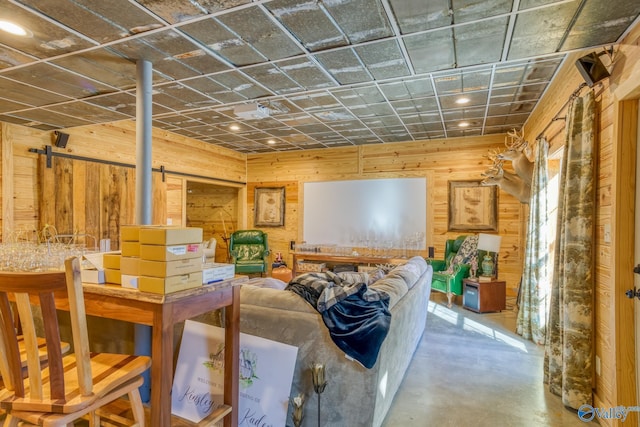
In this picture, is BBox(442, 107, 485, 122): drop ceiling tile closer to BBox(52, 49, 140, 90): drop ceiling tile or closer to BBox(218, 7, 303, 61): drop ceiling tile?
BBox(218, 7, 303, 61): drop ceiling tile

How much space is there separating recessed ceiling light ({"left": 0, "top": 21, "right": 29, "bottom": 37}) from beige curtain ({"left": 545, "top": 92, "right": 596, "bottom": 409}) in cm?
396

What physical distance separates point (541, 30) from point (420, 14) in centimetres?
90

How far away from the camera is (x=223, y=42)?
261cm

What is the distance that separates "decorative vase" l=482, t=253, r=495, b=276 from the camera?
5.01 m

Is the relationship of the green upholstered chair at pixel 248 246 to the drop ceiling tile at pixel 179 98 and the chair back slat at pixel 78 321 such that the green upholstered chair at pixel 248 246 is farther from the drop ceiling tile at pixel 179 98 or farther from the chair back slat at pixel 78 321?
the chair back slat at pixel 78 321

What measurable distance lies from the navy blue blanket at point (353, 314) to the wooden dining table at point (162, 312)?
0.53 m

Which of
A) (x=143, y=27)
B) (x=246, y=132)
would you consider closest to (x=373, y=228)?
(x=246, y=132)

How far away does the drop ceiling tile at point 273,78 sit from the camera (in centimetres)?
311

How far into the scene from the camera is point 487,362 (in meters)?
3.26

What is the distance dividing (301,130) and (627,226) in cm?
437

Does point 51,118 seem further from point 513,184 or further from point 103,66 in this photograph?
point 513,184

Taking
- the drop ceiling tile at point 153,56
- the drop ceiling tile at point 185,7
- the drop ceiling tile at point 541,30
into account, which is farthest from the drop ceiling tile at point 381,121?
the drop ceiling tile at point 185,7

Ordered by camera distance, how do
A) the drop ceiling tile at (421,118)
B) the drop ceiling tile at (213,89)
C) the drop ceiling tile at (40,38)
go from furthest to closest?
the drop ceiling tile at (421,118) < the drop ceiling tile at (213,89) < the drop ceiling tile at (40,38)

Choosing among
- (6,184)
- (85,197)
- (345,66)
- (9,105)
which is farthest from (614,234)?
(6,184)
